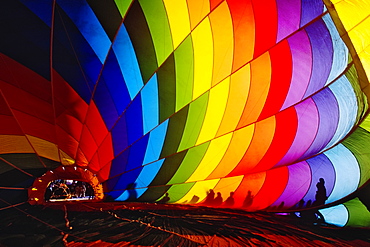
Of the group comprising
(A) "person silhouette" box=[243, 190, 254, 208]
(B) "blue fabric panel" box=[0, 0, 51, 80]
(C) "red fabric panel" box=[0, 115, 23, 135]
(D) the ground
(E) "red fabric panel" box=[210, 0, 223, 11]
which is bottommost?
(D) the ground

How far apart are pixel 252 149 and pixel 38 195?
2764 mm

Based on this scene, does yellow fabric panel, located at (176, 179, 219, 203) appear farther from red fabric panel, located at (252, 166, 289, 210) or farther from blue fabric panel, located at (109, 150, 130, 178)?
blue fabric panel, located at (109, 150, 130, 178)

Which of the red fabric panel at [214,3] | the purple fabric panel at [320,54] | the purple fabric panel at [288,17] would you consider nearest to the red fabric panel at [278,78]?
the purple fabric panel at [288,17]

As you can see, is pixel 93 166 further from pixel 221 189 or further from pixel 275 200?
pixel 275 200

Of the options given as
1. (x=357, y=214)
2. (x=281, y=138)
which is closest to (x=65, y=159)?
(x=281, y=138)

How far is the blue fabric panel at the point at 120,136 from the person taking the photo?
348 cm

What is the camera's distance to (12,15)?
2551mm

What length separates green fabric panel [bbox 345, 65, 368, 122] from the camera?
3.69 meters

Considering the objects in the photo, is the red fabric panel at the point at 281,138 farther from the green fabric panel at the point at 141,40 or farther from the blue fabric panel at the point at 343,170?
the green fabric panel at the point at 141,40

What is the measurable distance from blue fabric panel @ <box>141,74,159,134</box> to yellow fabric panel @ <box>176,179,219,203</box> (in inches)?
48.9

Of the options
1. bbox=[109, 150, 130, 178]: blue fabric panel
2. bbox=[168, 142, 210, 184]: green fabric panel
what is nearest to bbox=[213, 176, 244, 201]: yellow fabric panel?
bbox=[168, 142, 210, 184]: green fabric panel

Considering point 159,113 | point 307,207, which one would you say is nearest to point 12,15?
point 159,113

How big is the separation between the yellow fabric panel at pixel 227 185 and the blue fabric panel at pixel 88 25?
2.44m

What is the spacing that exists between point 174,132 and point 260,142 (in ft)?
4.23
